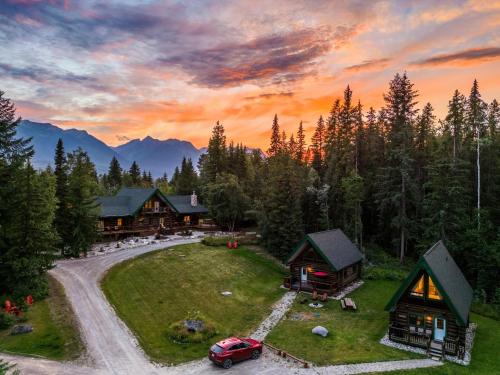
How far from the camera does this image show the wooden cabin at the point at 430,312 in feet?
82.0

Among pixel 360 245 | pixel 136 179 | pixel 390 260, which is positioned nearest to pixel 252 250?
pixel 360 245

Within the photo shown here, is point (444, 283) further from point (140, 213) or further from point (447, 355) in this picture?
point (140, 213)

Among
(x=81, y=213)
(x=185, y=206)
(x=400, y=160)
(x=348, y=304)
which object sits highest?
(x=400, y=160)

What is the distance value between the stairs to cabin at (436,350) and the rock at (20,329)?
2702 centimetres

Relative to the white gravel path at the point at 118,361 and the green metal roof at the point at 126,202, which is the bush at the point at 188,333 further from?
the green metal roof at the point at 126,202

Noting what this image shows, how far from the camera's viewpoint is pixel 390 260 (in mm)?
48812

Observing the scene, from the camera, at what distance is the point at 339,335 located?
2705cm

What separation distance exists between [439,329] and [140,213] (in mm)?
47156

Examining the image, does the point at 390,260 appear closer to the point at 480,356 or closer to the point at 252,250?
the point at 252,250

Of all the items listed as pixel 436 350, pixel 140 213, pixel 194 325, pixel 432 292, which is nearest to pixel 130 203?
pixel 140 213

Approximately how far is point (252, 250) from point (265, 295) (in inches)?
601

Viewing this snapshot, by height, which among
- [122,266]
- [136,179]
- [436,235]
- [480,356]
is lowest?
[480,356]

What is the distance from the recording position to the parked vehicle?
2180 cm

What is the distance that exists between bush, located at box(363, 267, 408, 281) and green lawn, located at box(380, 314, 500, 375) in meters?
11.8
